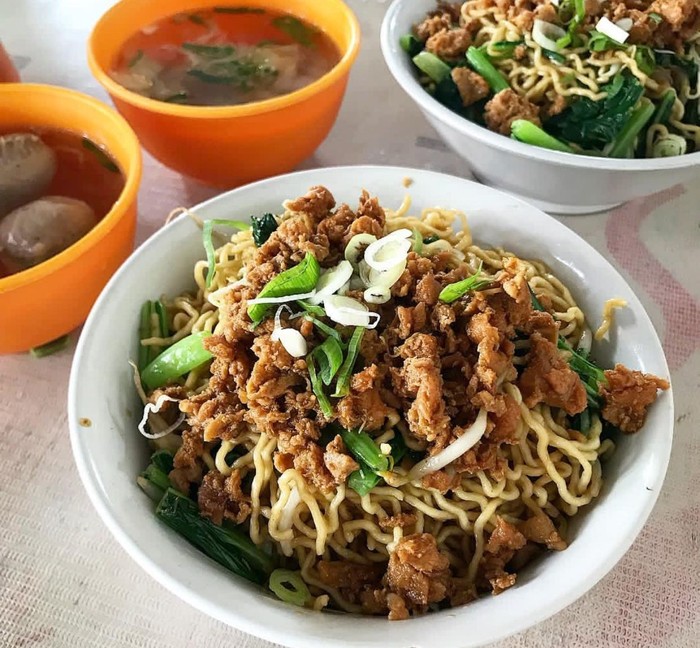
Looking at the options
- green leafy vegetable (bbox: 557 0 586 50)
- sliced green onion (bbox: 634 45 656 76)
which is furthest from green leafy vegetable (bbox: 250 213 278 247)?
sliced green onion (bbox: 634 45 656 76)

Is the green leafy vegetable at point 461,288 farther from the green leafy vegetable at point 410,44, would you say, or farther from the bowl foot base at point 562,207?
the green leafy vegetable at point 410,44

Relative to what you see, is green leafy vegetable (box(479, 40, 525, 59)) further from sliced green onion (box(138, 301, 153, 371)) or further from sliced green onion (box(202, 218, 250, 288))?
sliced green onion (box(138, 301, 153, 371))

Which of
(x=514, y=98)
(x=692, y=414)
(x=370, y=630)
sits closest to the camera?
(x=370, y=630)

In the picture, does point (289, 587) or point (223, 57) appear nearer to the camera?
point (289, 587)

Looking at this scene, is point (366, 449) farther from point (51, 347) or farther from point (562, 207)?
point (562, 207)

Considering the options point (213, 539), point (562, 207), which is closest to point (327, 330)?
point (213, 539)

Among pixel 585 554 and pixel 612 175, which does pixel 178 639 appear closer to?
pixel 585 554

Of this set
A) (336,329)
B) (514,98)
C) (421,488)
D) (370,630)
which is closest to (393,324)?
(336,329)
